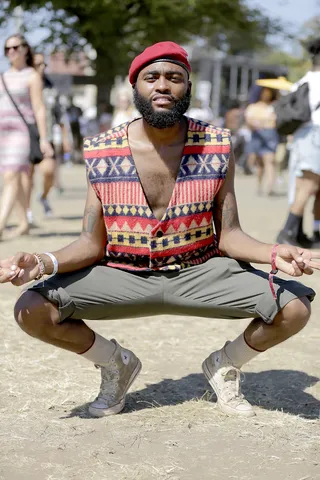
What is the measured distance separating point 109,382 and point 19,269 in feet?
2.64

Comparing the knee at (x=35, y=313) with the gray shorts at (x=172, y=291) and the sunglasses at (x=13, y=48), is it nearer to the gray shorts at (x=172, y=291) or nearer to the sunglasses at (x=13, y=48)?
the gray shorts at (x=172, y=291)

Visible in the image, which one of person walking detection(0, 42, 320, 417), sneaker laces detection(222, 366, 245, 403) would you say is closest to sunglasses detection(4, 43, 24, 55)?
Result: person walking detection(0, 42, 320, 417)

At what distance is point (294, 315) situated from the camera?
3697 mm

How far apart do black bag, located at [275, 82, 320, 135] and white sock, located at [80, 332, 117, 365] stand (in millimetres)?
4417

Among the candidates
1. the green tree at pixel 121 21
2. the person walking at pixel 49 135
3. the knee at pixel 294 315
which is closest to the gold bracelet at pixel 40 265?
the knee at pixel 294 315

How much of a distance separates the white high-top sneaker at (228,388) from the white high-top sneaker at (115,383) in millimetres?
374

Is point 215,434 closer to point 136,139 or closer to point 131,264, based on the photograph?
point 131,264

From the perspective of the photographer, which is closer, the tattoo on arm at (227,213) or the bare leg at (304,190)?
the tattoo on arm at (227,213)

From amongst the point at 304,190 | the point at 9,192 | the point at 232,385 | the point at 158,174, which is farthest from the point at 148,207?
the point at 9,192

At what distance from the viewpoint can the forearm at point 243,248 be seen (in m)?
3.73

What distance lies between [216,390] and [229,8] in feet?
101

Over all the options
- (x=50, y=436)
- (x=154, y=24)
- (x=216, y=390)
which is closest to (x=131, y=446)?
(x=50, y=436)

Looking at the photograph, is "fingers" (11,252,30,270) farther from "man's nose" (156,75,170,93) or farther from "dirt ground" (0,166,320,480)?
"man's nose" (156,75,170,93)

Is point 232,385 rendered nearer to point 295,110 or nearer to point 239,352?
point 239,352
